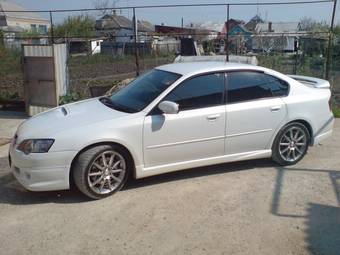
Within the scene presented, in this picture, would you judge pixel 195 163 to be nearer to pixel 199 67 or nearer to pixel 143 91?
pixel 143 91

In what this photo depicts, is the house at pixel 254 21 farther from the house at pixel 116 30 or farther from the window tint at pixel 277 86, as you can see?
the window tint at pixel 277 86

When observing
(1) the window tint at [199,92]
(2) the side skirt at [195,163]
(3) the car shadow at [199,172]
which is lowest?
(3) the car shadow at [199,172]

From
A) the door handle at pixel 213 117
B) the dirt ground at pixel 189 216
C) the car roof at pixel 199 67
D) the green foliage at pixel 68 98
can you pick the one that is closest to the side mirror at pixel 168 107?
the door handle at pixel 213 117

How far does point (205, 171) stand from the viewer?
5.68 m

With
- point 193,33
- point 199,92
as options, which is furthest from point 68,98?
point 193,33

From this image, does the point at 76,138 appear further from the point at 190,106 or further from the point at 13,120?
the point at 13,120

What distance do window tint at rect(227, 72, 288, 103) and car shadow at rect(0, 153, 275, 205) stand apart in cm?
106

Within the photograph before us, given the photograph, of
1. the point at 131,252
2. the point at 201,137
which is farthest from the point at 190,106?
the point at 131,252

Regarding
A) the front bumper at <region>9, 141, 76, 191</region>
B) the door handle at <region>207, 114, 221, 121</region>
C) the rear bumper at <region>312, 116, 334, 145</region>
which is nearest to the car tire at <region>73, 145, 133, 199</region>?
the front bumper at <region>9, 141, 76, 191</region>

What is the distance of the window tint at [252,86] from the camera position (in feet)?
17.9

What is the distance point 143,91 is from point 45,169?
1.67m

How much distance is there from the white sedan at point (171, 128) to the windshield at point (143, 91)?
0.02 metres

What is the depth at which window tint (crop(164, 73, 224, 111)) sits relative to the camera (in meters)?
5.13

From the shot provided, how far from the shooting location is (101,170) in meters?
4.72
